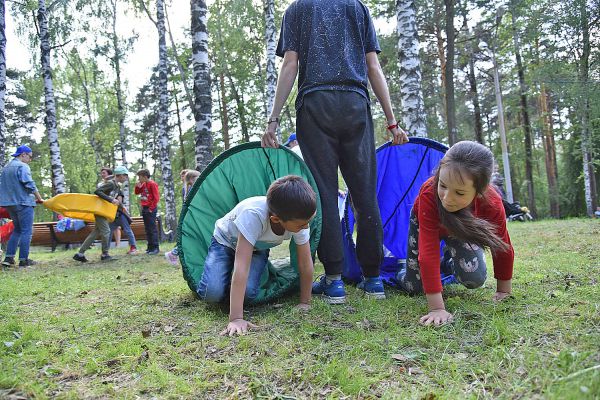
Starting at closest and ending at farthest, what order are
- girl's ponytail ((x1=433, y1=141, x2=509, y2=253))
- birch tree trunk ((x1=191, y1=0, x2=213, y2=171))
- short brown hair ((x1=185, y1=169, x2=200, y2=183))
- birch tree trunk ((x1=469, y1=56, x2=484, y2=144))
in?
1. girl's ponytail ((x1=433, y1=141, x2=509, y2=253))
2. short brown hair ((x1=185, y1=169, x2=200, y2=183))
3. birch tree trunk ((x1=191, y1=0, x2=213, y2=171))
4. birch tree trunk ((x1=469, y1=56, x2=484, y2=144))

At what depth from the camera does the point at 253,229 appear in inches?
105

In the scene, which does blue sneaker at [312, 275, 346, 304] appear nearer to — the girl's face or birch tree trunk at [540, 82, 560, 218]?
the girl's face

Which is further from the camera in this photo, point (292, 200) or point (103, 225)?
point (103, 225)

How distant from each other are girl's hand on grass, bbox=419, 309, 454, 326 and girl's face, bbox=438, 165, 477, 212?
1.99 ft

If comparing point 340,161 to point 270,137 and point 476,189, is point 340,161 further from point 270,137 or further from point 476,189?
point 476,189

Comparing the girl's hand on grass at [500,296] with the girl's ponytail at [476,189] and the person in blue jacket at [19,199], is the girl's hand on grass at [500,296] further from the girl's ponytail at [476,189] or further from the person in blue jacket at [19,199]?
the person in blue jacket at [19,199]

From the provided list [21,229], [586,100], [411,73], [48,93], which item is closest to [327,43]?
[411,73]

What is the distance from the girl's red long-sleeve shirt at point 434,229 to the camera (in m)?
2.56

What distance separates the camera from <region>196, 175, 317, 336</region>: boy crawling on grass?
8.36 ft

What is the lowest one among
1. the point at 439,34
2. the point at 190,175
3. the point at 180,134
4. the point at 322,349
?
the point at 322,349

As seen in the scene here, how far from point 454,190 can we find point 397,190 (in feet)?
5.24

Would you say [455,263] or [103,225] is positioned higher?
[103,225]

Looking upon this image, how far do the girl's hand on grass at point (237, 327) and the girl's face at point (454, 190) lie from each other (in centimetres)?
136

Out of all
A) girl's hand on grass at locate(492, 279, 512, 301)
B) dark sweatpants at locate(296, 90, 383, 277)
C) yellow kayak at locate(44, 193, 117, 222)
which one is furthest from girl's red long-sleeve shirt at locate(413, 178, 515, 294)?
yellow kayak at locate(44, 193, 117, 222)
